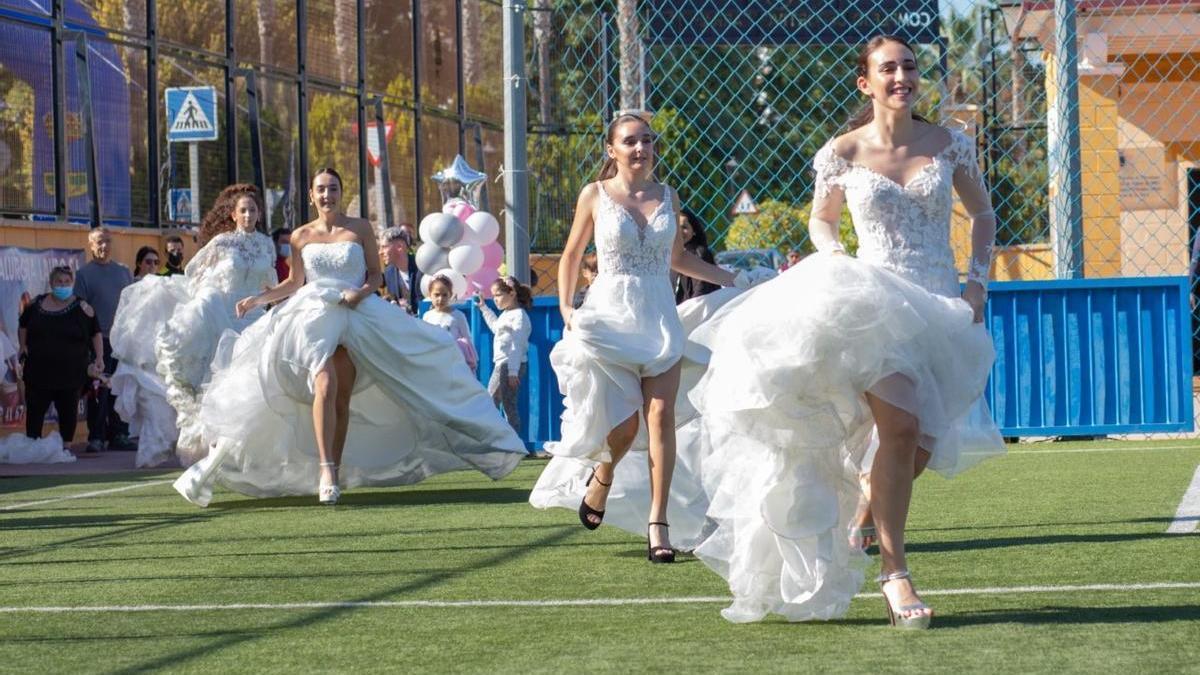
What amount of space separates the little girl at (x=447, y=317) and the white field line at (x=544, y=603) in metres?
8.34

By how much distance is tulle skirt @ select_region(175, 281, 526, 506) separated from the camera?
11.1 meters

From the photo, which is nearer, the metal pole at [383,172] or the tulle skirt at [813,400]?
the tulle skirt at [813,400]

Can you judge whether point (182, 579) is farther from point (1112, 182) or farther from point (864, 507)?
point (1112, 182)

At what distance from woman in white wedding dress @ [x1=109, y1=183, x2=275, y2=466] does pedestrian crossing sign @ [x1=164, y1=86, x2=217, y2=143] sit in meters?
6.57

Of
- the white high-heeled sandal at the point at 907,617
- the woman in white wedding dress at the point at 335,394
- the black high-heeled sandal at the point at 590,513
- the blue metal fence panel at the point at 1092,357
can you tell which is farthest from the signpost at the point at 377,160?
the white high-heeled sandal at the point at 907,617

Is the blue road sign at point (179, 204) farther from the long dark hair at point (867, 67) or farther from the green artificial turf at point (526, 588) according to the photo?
the long dark hair at point (867, 67)

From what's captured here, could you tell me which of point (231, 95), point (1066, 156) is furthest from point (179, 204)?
point (1066, 156)

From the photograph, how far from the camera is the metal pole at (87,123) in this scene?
65.8ft

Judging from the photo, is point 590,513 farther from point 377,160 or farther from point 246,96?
point 377,160

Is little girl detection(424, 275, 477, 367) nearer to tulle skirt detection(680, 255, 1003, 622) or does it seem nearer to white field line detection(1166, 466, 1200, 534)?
white field line detection(1166, 466, 1200, 534)

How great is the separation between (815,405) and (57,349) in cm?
1193

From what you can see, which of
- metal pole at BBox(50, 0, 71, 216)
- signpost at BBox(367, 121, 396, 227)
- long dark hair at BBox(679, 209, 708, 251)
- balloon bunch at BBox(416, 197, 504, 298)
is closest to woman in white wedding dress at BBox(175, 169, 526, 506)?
long dark hair at BBox(679, 209, 708, 251)

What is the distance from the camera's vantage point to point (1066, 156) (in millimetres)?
14672

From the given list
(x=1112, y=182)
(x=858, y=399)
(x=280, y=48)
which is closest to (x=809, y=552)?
(x=858, y=399)
